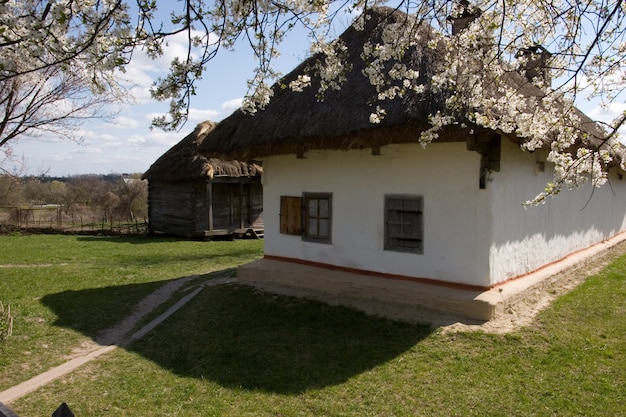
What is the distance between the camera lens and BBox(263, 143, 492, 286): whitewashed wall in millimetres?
6230

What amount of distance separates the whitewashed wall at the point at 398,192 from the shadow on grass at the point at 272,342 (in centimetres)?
107

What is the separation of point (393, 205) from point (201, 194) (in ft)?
34.8

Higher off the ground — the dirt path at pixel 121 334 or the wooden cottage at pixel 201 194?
the wooden cottage at pixel 201 194

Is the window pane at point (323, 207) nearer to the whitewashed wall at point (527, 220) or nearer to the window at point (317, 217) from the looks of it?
the window at point (317, 217)

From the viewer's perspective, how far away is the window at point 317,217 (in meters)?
7.81

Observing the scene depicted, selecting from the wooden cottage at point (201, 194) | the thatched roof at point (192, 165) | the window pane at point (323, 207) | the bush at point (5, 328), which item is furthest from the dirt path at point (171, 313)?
the wooden cottage at point (201, 194)

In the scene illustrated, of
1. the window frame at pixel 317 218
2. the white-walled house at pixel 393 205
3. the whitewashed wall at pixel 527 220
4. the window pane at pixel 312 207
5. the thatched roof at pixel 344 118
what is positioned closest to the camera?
the thatched roof at pixel 344 118

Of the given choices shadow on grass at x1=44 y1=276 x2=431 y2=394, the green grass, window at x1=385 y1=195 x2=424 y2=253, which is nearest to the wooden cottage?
the green grass

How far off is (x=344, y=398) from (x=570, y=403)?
75.7 inches

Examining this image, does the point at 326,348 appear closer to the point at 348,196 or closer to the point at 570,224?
the point at 348,196

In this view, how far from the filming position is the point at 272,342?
5.64m

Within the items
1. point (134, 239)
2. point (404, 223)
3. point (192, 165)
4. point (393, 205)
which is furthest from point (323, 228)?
point (134, 239)

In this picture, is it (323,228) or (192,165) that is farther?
(192,165)

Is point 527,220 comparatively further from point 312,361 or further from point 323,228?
point 312,361
